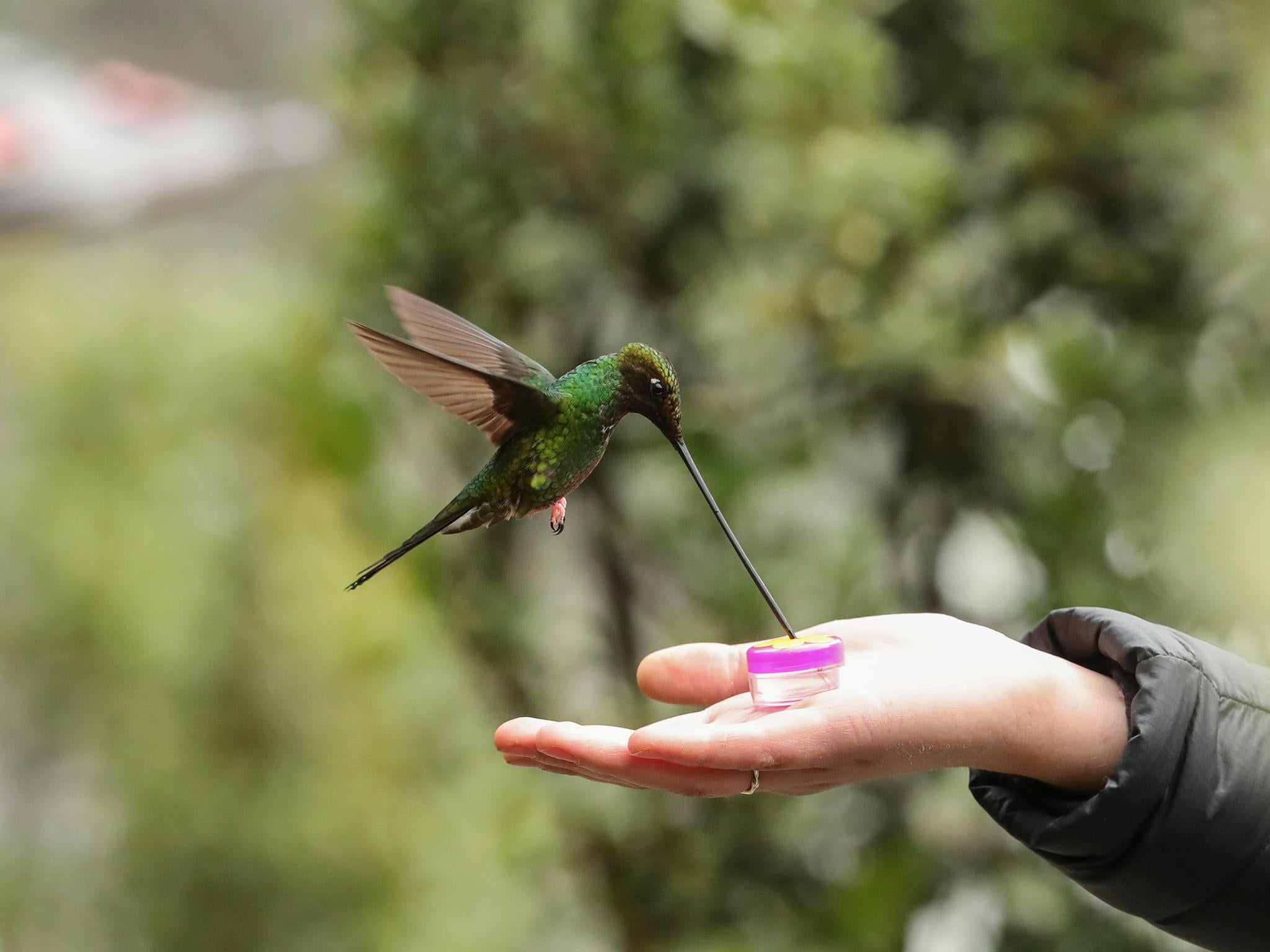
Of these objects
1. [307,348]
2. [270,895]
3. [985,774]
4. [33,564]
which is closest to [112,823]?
[270,895]

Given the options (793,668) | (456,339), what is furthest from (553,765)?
(456,339)

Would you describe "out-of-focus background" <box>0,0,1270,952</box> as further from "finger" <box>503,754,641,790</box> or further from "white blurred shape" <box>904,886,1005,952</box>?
"finger" <box>503,754,641,790</box>

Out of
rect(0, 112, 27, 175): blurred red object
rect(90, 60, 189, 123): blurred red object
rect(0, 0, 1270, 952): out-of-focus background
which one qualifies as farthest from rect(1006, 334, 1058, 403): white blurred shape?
rect(0, 112, 27, 175): blurred red object

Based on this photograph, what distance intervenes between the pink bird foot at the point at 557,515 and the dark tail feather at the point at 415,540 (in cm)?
5

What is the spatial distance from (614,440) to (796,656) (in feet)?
3.14

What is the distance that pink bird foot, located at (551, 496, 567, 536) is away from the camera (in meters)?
0.58

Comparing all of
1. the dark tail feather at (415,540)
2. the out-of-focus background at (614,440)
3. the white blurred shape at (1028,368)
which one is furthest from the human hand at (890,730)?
the white blurred shape at (1028,368)

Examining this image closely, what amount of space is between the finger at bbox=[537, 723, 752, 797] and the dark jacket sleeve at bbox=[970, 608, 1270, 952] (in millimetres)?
186

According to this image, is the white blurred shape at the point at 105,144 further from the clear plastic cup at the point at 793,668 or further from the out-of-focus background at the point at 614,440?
the clear plastic cup at the point at 793,668

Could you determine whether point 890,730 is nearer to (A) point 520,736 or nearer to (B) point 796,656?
(B) point 796,656

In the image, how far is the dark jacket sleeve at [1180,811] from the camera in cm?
62

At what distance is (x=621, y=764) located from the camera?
59cm

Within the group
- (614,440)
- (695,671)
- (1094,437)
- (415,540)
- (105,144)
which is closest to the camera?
(415,540)

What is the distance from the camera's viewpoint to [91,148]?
1752mm
